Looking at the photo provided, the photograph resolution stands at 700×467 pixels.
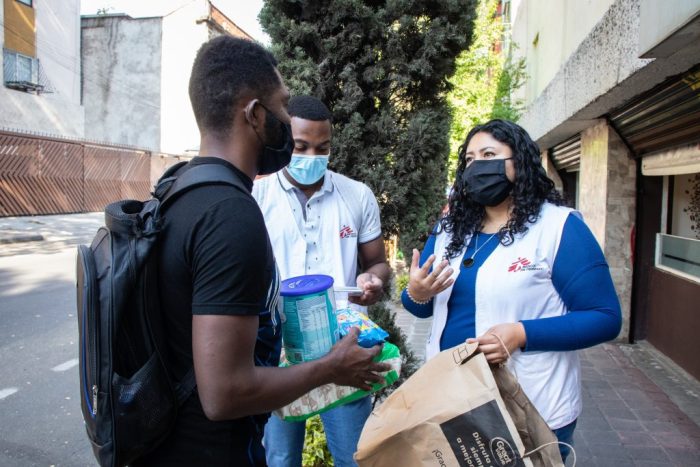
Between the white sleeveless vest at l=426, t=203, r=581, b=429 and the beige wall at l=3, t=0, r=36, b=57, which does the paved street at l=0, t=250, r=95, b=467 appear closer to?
the white sleeveless vest at l=426, t=203, r=581, b=429

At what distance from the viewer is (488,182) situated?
204cm

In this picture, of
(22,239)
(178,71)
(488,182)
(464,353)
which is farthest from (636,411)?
(178,71)

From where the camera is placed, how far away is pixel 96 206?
1973 cm

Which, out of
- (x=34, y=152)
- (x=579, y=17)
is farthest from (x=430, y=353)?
(x=34, y=152)

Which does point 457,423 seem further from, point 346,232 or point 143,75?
point 143,75

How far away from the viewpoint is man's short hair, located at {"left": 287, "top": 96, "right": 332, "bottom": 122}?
2.42 meters

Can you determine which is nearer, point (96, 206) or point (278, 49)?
point (278, 49)

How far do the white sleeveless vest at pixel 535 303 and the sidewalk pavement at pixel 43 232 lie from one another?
38.8 feet

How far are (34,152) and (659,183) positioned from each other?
17.8m

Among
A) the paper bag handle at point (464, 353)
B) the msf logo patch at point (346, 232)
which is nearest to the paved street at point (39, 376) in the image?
the msf logo patch at point (346, 232)

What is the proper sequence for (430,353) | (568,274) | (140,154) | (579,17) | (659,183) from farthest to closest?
(140,154)
(579,17)
(659,183)
(430,353)
(568,274)

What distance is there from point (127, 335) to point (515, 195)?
1.49 metres

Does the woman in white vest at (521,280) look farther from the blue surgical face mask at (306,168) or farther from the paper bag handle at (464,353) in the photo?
the blue surgical face mask at (306,168)

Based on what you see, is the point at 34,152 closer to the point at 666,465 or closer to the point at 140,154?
the point at 140,154
